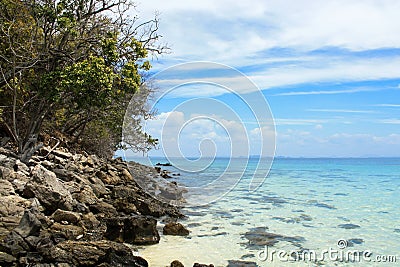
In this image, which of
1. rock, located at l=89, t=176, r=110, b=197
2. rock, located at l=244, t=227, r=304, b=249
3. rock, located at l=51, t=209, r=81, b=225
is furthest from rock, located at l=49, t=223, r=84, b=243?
rock, located at l=89, t=176, r=110, b=197

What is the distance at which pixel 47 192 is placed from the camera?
10.1 metres

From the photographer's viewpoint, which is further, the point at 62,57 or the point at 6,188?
the point at 62,57

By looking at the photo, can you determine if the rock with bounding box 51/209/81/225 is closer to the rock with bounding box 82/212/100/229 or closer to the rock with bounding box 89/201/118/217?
the rock with bounding box 82/212/100/229

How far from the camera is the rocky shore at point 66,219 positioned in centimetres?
712

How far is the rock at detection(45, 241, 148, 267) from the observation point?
698cm

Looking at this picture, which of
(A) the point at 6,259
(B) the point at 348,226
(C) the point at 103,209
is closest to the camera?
(A) the point at 6,259

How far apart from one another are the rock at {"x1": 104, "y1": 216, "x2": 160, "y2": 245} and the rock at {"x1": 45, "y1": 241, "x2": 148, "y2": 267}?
1789 mm

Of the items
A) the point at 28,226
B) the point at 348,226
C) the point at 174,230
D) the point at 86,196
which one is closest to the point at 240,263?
the point at 174,230

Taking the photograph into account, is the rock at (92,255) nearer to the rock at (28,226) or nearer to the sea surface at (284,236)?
the rock at (28,226)

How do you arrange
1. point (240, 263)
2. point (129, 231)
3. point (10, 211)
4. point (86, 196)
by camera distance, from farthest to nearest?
point (86, 196)
point (129, 231)
point (10, 211)
point (240, 263)

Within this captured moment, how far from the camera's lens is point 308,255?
9625 mm

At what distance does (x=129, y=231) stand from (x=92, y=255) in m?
2.20

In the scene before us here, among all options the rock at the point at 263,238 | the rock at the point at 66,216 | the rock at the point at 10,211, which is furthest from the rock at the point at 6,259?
the rock at the point at 263,238

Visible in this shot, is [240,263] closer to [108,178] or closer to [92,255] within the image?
[92,255]
